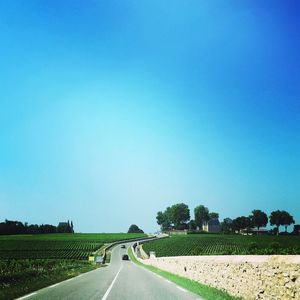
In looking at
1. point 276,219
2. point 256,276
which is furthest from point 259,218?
point 256,276

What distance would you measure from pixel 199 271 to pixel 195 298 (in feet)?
22.0

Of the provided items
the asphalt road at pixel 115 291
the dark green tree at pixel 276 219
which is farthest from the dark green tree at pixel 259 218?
the asphalt road at pixel 115 291

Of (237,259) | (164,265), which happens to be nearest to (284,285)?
(237,259)

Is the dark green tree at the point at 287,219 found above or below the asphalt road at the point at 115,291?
above

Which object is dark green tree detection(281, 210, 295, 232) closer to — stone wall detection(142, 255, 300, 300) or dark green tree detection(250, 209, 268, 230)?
dark green tree detection(250, 209, 268, 230)

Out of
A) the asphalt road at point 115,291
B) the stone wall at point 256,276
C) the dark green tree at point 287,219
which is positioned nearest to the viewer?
the stone wall at point 256,276

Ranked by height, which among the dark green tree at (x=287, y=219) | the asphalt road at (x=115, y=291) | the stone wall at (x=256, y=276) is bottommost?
the asphalt road at (x=115, y=291)

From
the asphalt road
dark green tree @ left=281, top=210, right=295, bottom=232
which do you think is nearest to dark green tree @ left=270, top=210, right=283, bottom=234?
dark green tree @ left=281, top=210, right=295, bottom=232

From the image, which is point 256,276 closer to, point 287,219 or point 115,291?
point 115,291

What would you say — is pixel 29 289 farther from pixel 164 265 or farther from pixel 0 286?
pixel 164 265

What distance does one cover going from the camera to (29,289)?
16.5m

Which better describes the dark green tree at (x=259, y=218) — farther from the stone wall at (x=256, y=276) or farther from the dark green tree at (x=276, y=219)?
the stone wall at (x=256, y=276)

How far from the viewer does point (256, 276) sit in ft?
35.9

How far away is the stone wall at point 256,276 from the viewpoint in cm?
878
